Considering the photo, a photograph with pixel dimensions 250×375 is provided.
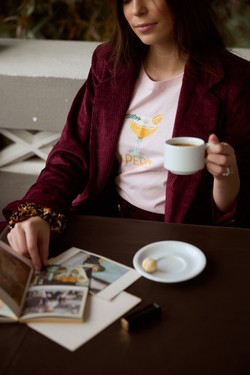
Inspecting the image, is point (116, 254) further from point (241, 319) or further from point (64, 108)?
point (64, 108)

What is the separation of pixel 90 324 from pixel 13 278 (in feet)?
0.63

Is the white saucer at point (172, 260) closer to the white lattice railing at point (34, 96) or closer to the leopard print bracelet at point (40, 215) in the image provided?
the leopard print bracelet at point (40, 215)

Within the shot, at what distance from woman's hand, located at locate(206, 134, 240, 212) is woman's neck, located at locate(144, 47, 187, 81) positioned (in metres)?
0.38

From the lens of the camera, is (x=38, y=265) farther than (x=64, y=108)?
No

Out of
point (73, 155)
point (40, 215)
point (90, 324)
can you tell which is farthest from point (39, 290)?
point (73, 155)

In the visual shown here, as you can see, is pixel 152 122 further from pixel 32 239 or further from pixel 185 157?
pixel 32 239

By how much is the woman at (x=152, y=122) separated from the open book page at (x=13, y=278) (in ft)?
0.71

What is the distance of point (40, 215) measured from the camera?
4.10 ft

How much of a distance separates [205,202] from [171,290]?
0.52 metres

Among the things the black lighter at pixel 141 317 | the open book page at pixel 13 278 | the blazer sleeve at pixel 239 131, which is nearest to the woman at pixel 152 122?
the blazer sleeve at pixel 239 131

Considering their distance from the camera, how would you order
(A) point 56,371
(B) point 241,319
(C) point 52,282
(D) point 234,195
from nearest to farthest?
(A) point 56,371
(B) point 241,319
(C) point 52,282
(D) point 234,195

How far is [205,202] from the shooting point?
1484mm

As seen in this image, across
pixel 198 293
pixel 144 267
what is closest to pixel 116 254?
pixel 144 267

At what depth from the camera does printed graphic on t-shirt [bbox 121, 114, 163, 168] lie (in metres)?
1.47
